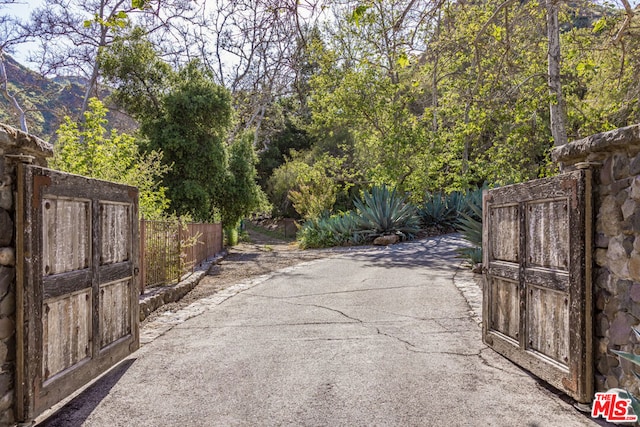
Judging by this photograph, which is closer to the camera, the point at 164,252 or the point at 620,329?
the point at 620,329

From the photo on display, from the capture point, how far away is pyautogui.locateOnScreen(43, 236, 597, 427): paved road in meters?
3.37

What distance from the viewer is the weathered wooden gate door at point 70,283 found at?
3205 millimetres

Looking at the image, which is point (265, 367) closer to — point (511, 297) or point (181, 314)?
point (511, 297)

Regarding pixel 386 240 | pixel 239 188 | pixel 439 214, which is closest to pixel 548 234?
pixel 386 240

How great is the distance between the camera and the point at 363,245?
55.6 ft

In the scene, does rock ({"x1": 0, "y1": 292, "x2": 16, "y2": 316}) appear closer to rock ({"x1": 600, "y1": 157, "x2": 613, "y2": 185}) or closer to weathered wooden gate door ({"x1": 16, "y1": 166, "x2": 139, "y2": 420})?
weathered wooden gate door ({"x1": 16, "y1": 166, "x2": 139, "y2": 420})

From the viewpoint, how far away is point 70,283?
3.79 m

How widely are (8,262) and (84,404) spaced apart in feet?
4.11

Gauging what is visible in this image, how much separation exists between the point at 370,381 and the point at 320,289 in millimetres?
4783

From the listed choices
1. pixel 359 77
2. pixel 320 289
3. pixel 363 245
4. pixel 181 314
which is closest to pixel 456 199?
pixel 363 245

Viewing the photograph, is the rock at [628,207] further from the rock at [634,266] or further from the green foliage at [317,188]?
the green foliage at [317,188]

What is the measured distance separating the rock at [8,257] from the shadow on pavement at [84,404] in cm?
112

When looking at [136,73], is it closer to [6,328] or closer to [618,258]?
[6,328]

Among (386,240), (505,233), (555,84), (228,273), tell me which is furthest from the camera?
(386,240)
